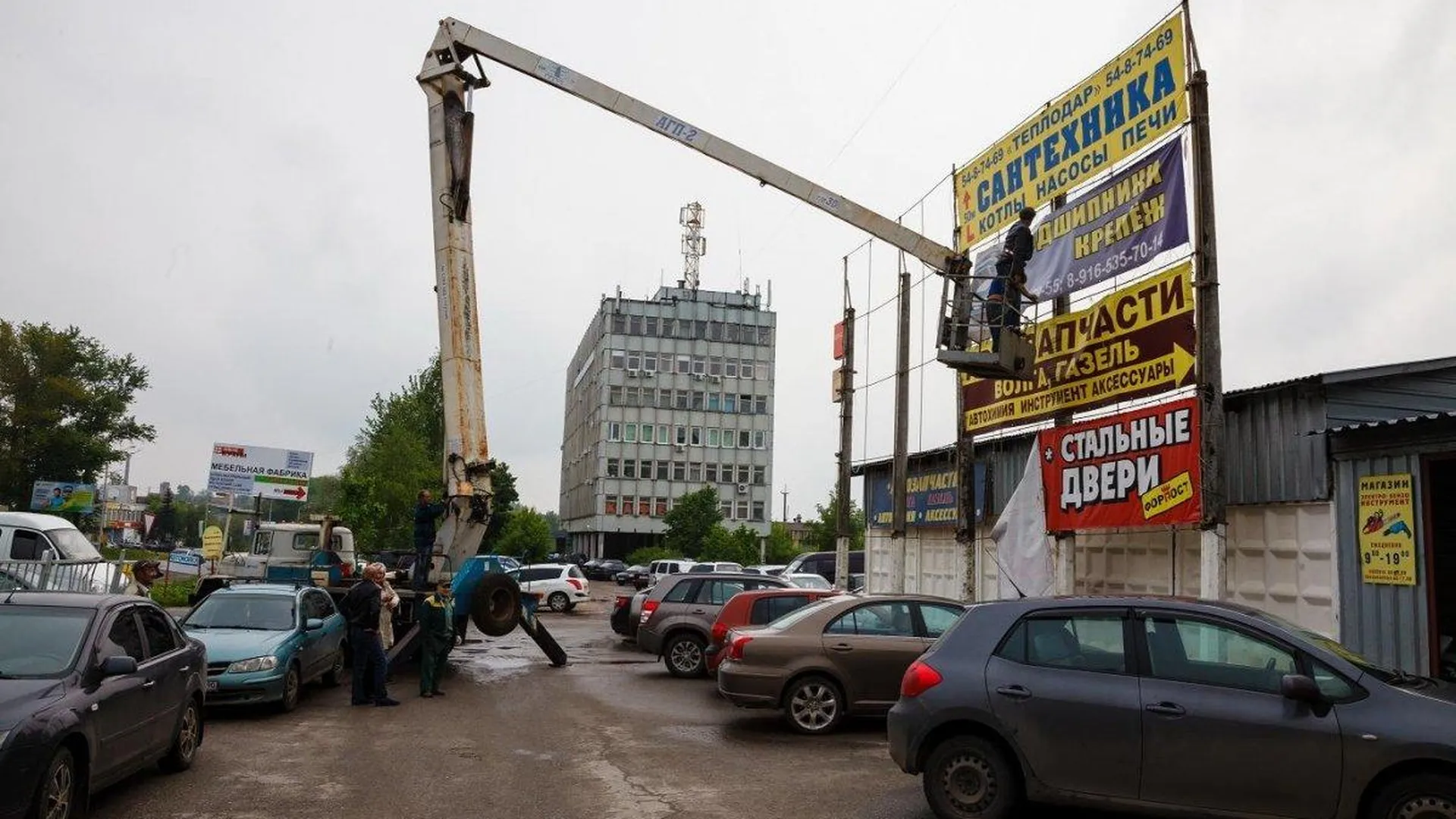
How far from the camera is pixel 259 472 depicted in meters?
42.1

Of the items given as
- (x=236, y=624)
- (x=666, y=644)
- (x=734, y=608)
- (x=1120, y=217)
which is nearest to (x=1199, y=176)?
(x=1120, y=217)

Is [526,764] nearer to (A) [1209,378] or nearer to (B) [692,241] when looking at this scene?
(A) [1209,378]

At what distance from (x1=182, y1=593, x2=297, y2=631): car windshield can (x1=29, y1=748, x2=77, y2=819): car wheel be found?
6.15 meters

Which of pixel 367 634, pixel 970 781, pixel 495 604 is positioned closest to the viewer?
pixel 970 781

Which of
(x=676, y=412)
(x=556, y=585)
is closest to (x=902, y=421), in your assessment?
(x=556, y=585)

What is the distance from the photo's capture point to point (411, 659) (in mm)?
16922

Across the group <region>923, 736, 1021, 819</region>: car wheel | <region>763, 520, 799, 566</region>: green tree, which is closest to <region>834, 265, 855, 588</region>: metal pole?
<region>923, 736, 1021, 819</region>: car wheel

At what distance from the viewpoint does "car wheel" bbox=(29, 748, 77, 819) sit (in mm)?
5891

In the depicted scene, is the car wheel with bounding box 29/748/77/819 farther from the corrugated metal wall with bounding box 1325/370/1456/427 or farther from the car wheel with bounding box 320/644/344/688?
the corrugated metal wall with bounding box 1325/370/1456/427

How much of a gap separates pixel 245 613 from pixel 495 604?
419 centimetres

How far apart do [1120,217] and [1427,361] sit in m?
3.79

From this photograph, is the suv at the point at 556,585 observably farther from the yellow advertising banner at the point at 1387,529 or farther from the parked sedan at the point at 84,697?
the yellow advertising banner at the point at 1387,529

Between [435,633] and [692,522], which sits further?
[692,522]

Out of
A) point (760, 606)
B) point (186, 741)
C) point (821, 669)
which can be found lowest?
point (186, 741)
